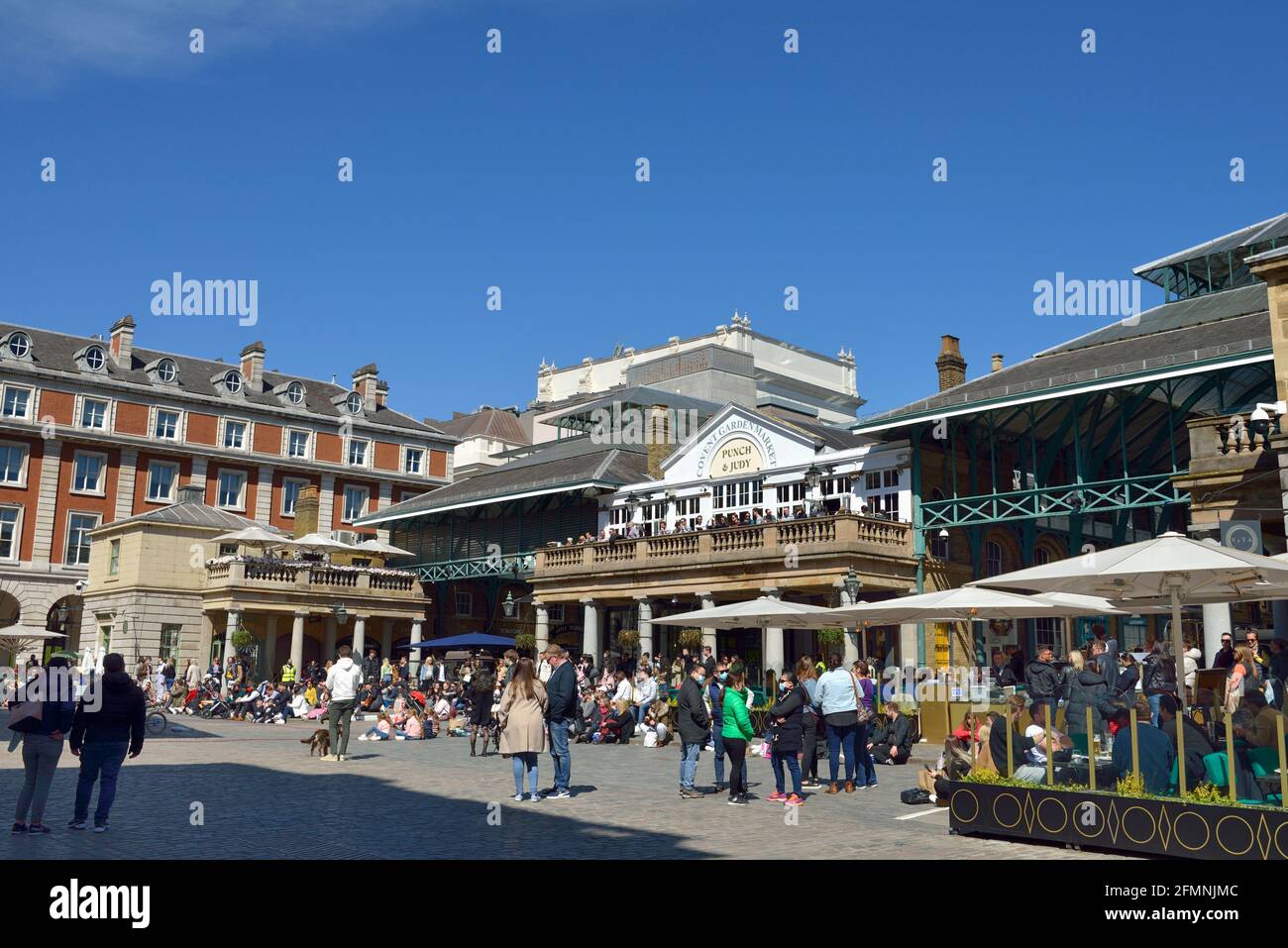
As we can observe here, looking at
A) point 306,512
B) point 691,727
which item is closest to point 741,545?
point 691,727

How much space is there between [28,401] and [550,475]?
27.4 metres

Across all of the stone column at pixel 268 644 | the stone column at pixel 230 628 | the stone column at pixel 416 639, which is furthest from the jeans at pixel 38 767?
the stone column at pixel 268 644

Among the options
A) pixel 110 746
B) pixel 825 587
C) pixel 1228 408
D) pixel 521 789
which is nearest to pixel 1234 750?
pixel 521 789

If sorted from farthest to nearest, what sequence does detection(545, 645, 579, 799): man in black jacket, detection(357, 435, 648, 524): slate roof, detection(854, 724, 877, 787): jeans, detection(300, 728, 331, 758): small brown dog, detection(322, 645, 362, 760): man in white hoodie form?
detection(357, 435, 648, 524): slate roof
detection(300, 728, 331, 758): small brown dog
detection(322, 645, 362, 760): man in white hoodie
detection(854, 724, 877, 787): jeans
detection(545, 645, 579, 799): man in black jacket

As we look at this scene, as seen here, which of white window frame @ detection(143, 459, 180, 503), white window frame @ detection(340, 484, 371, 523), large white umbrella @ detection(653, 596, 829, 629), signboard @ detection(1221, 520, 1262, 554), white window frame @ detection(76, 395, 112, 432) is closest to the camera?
signboard @ detection(1221, 520, 1262, 554)

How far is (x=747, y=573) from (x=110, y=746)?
75.5 feet

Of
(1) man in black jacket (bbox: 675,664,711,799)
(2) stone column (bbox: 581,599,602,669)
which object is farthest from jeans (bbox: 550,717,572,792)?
(2) stone column (bbox: 581,599,602,669)

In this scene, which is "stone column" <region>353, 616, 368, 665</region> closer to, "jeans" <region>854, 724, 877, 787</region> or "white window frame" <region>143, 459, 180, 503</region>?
"white window frame" <region>143, 459, 180, 503</region>

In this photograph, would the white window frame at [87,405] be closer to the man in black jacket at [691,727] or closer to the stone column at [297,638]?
the stone column at [297,638]

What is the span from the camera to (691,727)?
14.5 metres

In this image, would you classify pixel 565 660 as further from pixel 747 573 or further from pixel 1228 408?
pixel 1228 408

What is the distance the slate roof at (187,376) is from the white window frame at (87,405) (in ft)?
3.29

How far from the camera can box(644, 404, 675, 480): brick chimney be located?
39.8 metres

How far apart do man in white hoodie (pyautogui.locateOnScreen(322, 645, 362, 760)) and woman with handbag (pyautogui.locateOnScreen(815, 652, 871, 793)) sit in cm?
736
